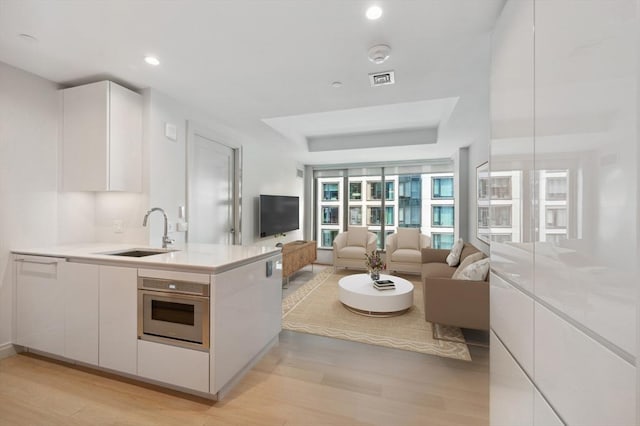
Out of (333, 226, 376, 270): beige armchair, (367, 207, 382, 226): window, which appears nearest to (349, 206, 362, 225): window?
(367, 207, 382, 226): window

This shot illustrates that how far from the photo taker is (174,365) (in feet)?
5.96

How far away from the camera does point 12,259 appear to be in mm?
2271

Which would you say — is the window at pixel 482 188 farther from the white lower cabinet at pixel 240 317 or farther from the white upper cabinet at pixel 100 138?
the white upper cabinet at pixel 100 138

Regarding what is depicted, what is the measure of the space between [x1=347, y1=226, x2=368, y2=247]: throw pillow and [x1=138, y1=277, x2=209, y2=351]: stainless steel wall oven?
4.36 metres

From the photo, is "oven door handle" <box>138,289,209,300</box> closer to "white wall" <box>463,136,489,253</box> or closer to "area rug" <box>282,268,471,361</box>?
"area rug" <box>282,268,471,361</box>

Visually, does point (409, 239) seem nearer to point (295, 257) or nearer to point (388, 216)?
point (388, 216)

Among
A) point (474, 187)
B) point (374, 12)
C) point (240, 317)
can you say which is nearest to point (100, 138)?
point (240, 317)

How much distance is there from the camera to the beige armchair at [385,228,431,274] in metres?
4.99

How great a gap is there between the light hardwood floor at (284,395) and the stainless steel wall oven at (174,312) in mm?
402

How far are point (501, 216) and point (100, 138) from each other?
3.18 metres

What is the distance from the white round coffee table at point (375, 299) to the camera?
3172 mm

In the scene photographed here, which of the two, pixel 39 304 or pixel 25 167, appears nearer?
pixel 39 304

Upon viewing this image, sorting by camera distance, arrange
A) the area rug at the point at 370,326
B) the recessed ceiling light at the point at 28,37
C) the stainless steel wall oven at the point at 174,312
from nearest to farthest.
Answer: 1. the stainless steel wall oven at the point at 174,312
2. the recessed ceiling light at the point at 28,37
3. the area rug at the point at 370,326

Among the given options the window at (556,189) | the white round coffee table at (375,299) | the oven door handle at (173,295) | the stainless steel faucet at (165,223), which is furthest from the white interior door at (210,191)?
the window at (556,189)
